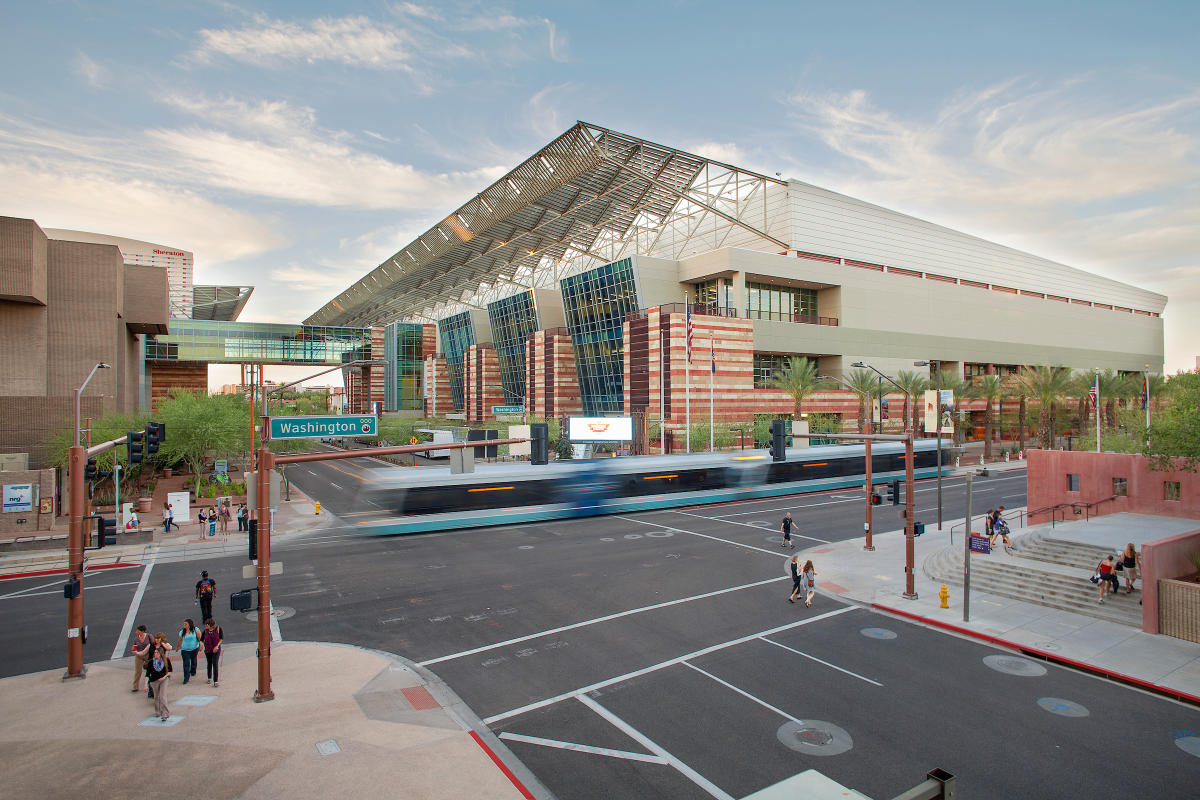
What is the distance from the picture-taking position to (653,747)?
11344mm

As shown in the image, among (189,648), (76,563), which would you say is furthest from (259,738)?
(76,563)

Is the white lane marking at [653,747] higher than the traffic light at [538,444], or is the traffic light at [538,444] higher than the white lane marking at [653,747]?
the traffic light at [538,444]

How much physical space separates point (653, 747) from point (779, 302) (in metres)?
62.7

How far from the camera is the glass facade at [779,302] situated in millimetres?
66375

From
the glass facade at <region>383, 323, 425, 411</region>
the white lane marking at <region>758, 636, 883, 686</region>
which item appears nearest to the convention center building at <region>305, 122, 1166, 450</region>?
the glass facade at <region>383, 323, 425, 411</region>

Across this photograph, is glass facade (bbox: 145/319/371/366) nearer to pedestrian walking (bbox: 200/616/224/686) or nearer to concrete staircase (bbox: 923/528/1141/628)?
pedestrian walking (bbox: 200/616/224/686)

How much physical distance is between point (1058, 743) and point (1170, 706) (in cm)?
391

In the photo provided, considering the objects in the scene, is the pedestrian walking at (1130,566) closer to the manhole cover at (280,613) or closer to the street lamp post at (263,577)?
the street lamp post at (263,577)

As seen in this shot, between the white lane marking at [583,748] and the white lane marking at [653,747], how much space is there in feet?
0.66

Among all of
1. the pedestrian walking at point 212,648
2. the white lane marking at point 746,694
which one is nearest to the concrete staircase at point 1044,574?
the white lane marking at point 746,694

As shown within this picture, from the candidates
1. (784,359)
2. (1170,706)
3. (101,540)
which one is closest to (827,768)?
(1170,706)

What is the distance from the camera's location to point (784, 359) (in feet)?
231

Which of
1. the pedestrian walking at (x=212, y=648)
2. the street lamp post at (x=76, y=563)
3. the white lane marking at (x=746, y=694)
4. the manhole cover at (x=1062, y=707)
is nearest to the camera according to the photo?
the white lane marking at (x=746, y=694)

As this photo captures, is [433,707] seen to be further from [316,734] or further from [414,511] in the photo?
[414,511]
